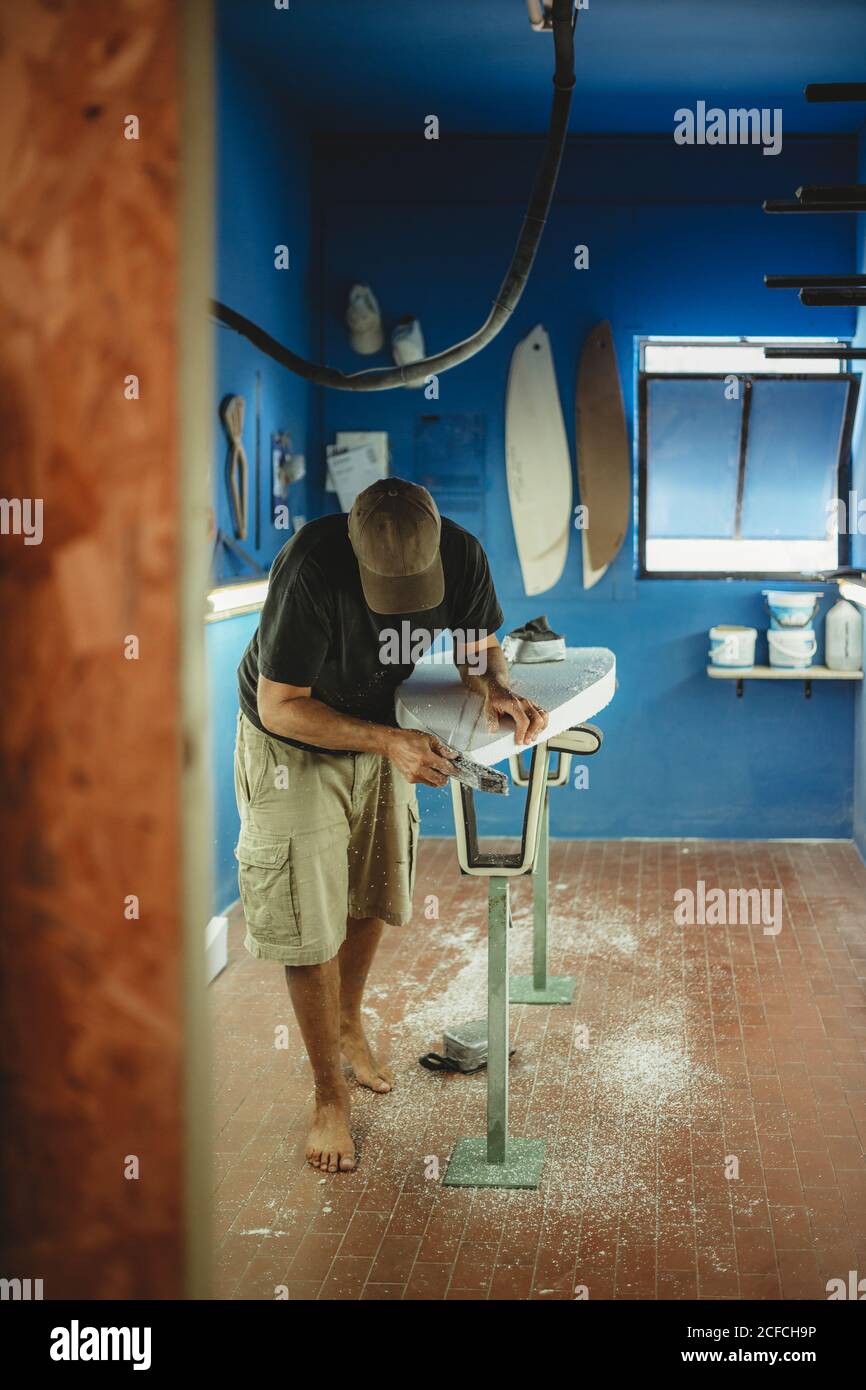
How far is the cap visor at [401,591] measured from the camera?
2.74 m

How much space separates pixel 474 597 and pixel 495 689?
0.76ft

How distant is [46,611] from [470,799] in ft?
6.86

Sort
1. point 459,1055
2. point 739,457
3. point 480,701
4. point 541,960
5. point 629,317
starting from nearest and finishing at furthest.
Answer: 1. point 480,701
2. point 459,1055
3. point 541,960
4. point 629,317
5. point 739,457

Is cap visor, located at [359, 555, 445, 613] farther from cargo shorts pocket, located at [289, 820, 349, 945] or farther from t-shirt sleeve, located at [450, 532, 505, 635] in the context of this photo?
cargo shorts pocket, located at [289, 820, 349, 945]

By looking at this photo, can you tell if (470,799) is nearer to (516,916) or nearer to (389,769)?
(389,769)

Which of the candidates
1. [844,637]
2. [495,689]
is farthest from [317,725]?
[844,637]

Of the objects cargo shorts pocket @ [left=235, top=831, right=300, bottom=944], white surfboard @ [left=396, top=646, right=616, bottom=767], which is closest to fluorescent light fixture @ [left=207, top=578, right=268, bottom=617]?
white surfboard @ [left=396, top=646, right=616, bottom=767]

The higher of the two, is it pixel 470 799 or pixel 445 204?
pixel 445 204

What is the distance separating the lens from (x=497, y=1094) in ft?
9.74

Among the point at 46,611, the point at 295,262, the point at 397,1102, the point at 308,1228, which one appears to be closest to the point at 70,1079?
the point at 46,611

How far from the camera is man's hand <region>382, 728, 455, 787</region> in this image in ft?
8.53

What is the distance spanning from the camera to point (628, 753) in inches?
242

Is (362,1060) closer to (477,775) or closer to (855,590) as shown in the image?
(477,775)

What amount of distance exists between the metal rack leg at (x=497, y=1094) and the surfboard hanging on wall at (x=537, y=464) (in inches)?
131
